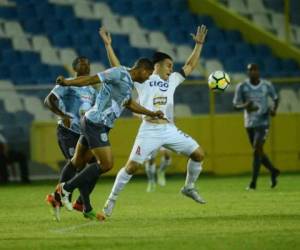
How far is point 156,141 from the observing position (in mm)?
12961

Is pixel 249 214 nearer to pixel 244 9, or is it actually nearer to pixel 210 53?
pixel 210 53

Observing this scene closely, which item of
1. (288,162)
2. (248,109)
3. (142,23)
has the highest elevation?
(142,23)

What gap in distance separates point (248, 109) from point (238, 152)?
4.43 metres

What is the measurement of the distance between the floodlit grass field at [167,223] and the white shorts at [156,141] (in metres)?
0.81

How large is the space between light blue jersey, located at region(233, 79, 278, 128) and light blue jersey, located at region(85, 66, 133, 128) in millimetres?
6699

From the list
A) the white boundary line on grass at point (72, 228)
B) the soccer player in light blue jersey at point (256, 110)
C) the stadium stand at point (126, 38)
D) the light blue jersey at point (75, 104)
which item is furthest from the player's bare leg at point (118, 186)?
the stadium stand at point (126, 38)

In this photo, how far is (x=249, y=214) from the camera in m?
12.7

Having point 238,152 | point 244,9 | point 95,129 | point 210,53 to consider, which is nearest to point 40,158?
point 238,152

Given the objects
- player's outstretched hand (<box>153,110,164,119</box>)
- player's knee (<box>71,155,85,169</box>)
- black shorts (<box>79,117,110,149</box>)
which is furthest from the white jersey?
black shorts (<box>79,117,110,149</box>)

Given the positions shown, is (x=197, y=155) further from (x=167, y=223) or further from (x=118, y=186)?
(x=167, y=223)

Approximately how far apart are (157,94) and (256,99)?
18.0ft

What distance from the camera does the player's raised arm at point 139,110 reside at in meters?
12.1

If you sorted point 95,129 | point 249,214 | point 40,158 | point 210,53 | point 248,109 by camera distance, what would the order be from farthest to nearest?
point 210,53 → point 40,158 → point 248,109 → point 249,214 → point 95,129

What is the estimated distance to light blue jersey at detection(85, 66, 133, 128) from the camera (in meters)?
11.8
